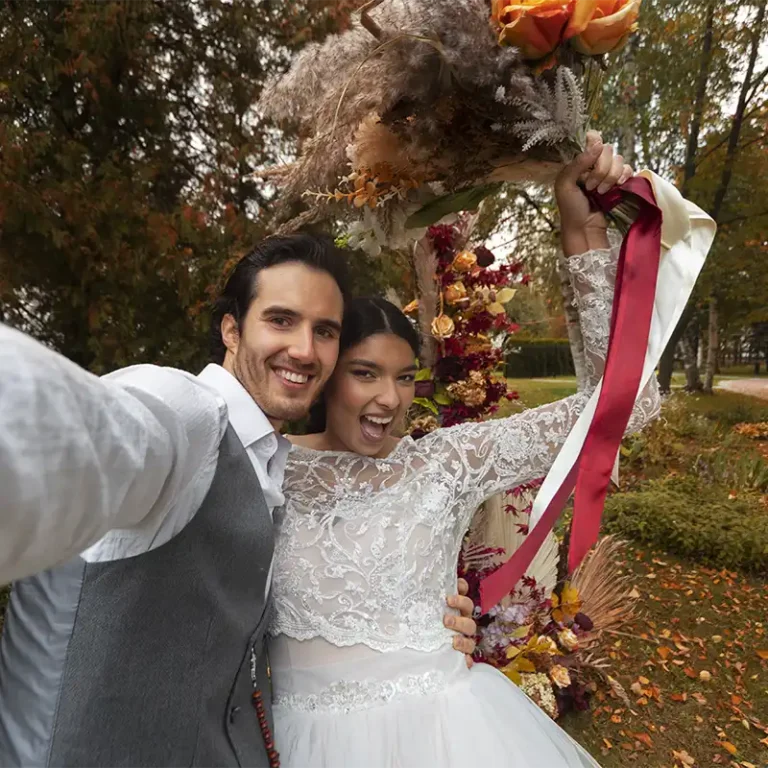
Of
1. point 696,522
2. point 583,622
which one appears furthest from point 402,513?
point 696,522

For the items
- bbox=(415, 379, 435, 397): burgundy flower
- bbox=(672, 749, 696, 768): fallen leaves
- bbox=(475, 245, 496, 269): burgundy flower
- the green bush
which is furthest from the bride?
the green bush

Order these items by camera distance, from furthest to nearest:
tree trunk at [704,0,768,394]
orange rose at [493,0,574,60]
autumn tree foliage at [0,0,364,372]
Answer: tree trunk at [704,0,768,394] → autumn tree foliage at [0,0,364,372] → orange rose at [493,0,574,60]

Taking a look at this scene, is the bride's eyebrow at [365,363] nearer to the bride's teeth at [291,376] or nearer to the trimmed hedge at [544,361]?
the bride's teeth at [291,376]

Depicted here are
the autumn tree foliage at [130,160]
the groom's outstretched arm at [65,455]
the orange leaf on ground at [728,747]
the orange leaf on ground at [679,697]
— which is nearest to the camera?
the groom's outstretched arm at [65,455]

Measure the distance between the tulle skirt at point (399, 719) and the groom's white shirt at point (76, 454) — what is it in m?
0.87

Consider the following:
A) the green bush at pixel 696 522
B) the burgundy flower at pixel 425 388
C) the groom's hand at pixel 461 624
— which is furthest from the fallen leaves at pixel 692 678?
the burgundy flower at pixel 425 388

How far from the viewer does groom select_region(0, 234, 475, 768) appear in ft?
1.72

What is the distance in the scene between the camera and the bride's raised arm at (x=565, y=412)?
145cm

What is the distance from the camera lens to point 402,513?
1607 mm

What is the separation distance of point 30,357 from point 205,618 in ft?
2.18

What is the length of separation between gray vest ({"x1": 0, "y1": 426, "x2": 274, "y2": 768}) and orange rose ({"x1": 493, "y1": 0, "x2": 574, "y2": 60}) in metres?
0.95

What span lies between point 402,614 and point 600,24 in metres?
1.46

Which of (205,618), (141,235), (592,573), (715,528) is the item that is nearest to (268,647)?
(205,618)

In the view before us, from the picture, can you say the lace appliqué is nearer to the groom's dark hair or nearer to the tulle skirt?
the tulle skirt
